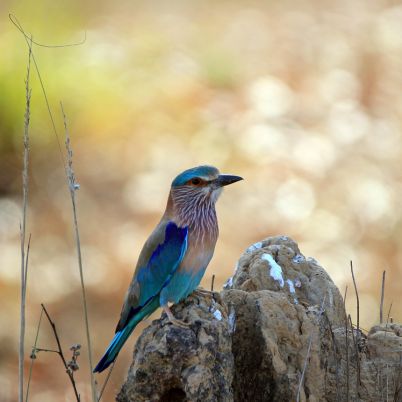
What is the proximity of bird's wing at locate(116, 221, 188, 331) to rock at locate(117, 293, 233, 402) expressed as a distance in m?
0.48

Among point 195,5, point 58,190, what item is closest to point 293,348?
point 58,190

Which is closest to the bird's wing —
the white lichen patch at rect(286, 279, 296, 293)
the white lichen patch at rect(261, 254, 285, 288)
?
the white lichen patch at rect(261, 254, 285, 288)

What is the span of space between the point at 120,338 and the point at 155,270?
0.34 metres

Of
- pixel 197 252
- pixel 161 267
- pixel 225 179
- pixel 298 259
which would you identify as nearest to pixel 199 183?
pixel 225 179

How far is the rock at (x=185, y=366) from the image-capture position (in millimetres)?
4379

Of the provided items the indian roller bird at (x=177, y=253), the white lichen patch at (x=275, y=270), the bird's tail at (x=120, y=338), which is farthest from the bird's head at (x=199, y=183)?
the bird's tail at (x=120, y=338)

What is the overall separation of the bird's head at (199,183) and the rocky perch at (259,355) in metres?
0.55

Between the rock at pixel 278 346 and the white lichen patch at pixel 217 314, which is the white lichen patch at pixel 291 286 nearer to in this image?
the rock at pixel 278 346

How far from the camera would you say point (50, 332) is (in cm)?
1179

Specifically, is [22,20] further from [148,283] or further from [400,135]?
[148,283]

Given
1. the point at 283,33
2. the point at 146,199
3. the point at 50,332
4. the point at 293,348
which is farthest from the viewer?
the point at 283,33

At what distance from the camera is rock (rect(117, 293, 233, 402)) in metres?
4.38

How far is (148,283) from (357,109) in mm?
9324

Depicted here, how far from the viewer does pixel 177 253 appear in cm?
501
